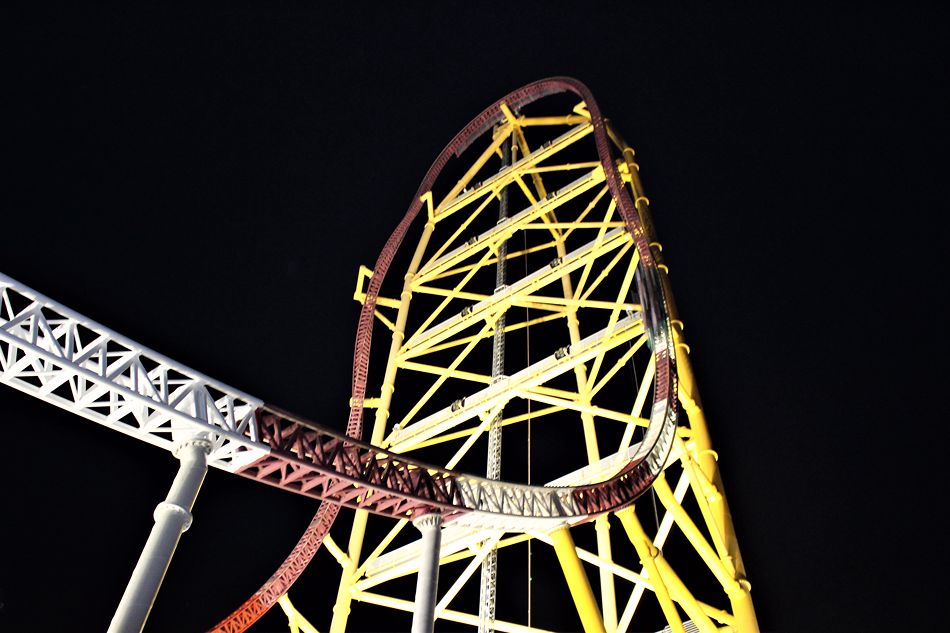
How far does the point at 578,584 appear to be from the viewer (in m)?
8.37

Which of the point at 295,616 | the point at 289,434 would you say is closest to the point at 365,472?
the point at 289,434

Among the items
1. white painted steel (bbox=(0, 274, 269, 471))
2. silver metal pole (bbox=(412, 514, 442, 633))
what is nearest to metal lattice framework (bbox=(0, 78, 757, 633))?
white painted steel (bbox=(0, 274, 269, 471))

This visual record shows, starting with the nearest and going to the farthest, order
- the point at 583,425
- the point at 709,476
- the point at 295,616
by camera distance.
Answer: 1. the point at 295,616
2. the point at 709,476
3. the point at 583,425

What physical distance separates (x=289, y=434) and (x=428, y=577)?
1.81 meters

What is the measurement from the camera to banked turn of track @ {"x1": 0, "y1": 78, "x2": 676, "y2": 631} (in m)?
6.24

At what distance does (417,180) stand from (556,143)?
4451 mm

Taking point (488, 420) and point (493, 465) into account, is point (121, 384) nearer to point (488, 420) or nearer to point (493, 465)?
point (488, 420)

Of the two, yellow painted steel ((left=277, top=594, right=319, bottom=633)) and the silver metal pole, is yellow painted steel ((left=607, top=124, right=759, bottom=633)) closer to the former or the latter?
the silver metal pole

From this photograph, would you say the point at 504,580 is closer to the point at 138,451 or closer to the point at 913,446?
the point at 138,451

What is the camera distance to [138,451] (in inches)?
506

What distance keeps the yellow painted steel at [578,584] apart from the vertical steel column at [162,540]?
3899 millimetres

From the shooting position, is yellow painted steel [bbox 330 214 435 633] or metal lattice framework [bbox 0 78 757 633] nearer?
metal lattice framework [bbox 0 78 757 633]

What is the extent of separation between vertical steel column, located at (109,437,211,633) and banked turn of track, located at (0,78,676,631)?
204mm

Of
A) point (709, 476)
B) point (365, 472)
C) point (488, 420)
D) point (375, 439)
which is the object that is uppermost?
point (375, 439)
